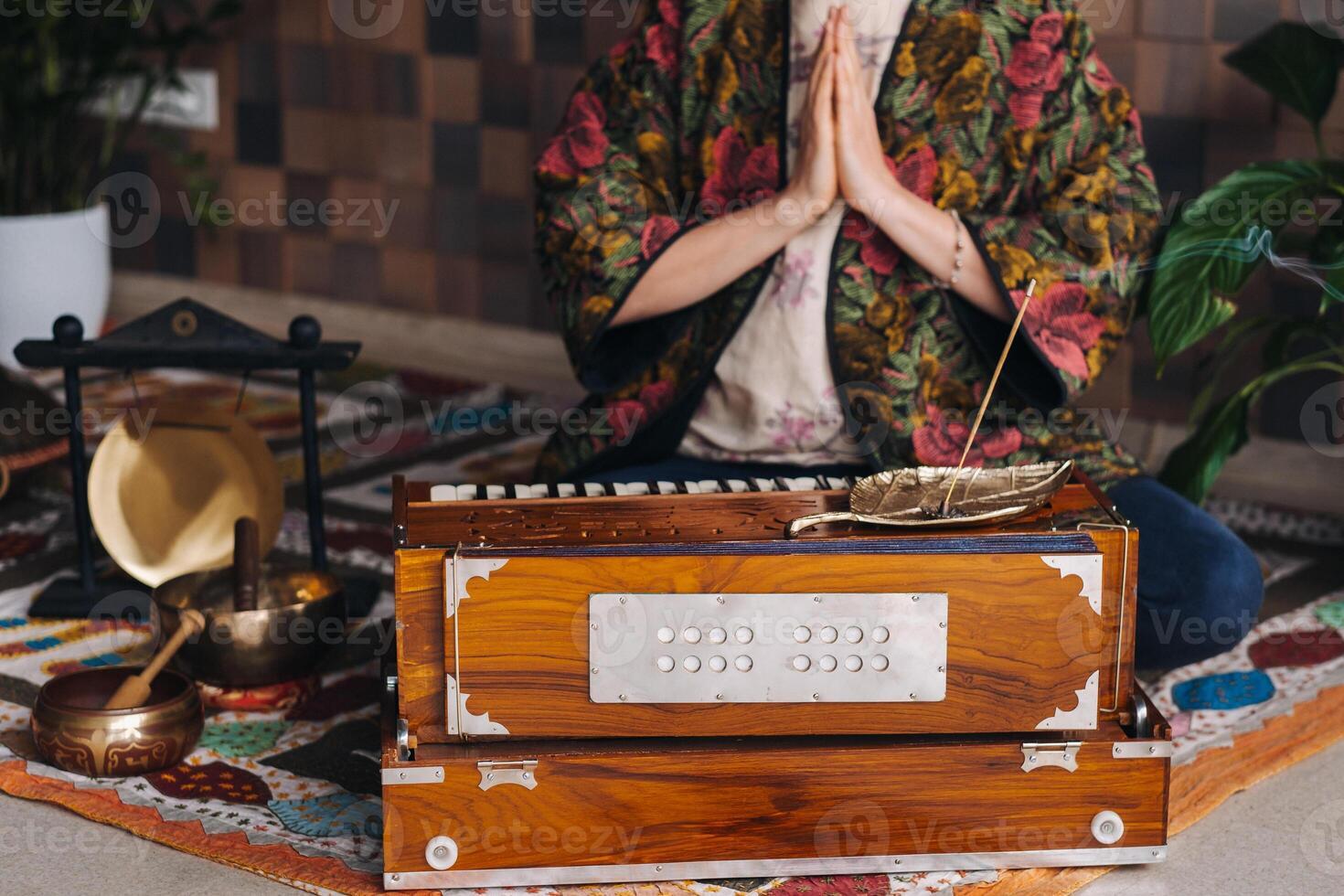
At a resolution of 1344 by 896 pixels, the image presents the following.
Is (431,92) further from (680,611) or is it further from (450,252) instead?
(680,611)

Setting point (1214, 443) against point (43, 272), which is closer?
point (1214, 443)

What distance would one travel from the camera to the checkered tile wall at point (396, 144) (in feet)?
9.51

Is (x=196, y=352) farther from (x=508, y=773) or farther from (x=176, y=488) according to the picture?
(x=508, y=773)

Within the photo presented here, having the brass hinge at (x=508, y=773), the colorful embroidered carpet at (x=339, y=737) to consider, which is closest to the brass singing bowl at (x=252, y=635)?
the colorful embroidered carpet at (x=339, y=737)

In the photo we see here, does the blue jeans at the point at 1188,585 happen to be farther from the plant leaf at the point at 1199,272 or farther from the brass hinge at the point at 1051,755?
the brass hinge at the point at 1051,755

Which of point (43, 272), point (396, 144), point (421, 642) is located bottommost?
point (421, 642)

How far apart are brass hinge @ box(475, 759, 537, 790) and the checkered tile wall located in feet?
5.02

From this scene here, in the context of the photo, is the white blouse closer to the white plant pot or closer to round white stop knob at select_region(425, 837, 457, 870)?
round white stop knob at select_region(425, 837, 457, 870)

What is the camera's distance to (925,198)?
1.70 meters

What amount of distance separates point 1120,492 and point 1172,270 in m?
0.27

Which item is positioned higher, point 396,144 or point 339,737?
point 396,144

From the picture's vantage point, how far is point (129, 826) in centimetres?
141

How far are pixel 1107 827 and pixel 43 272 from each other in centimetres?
257

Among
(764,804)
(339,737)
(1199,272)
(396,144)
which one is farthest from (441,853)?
(396,144)
